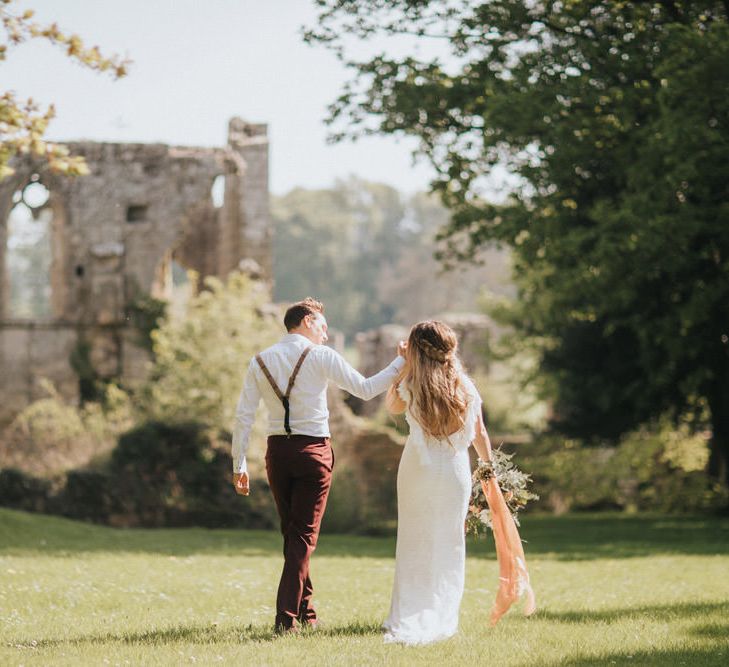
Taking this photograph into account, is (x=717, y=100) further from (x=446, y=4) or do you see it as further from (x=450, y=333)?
Answer: (x=450, y=333)

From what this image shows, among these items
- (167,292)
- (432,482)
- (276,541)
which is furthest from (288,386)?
(167,292)

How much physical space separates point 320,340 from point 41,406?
64.7 ft

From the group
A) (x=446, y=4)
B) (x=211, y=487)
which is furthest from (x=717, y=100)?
(x=211, y=487)

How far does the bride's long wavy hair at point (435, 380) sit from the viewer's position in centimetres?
719

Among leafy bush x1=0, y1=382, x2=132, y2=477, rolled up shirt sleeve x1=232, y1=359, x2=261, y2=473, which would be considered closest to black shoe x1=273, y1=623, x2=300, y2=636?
rolled up shirt sleeve x1=232, y1=359, x2=261, y2=473

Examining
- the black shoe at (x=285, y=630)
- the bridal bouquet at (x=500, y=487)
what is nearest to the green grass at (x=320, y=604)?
the black shoe at (x=285, y=630)

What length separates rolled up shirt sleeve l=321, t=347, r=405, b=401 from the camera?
7.23m

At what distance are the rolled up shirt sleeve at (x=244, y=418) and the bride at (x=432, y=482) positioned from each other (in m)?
0.85

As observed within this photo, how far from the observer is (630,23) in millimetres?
18578

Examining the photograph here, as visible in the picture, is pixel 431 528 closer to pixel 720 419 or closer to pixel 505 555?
pixel 505 555

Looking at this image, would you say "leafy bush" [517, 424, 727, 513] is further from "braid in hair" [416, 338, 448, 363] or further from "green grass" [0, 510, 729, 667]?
"braid in hair" [416, 338, 448, 363]

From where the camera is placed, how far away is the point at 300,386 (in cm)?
734

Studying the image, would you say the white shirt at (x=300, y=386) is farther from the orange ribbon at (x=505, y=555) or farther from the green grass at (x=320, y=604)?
the green grass at (x=320, y=604)

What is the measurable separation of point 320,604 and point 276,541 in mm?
8176
